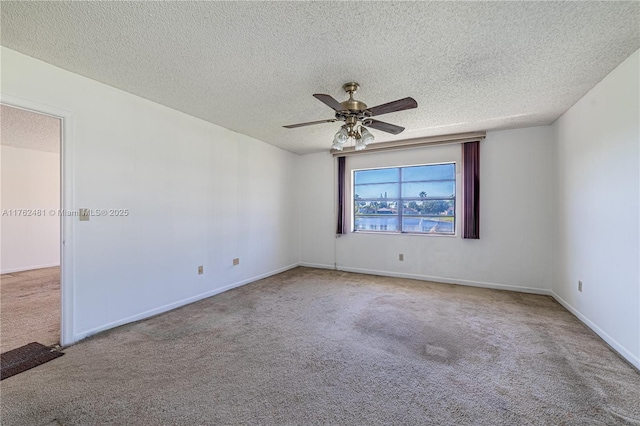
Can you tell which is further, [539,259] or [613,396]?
[539,259]

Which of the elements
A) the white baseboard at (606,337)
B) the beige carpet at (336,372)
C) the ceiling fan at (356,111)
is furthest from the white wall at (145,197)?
the white baseboard at (606,337)

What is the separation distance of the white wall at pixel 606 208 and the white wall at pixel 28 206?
8.99 m

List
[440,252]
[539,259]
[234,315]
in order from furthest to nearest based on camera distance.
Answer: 1. [440,252]
2. [539,259]
3. [234,315]

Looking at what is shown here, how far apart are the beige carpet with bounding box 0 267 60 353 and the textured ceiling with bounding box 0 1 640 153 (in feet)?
8.21

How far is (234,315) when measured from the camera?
3.11 m

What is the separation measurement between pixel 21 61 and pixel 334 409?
11.6 feet

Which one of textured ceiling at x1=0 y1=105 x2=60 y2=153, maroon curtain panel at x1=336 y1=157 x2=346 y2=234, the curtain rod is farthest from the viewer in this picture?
maroon curtain panel at x1=336 y1=157 x2=346 y2=234

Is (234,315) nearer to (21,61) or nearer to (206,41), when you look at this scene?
(206,41)

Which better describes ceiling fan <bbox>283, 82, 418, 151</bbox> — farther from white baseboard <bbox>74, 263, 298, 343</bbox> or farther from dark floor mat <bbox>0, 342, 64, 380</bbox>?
dark floor mat <bbox>0, 342, 64, 380</bbox>

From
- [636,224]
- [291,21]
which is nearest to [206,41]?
[291,21]

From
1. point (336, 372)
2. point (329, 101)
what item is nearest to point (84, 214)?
point (329, 101)

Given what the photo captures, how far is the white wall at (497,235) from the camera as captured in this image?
3.93m

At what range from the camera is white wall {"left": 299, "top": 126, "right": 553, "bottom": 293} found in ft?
12.9

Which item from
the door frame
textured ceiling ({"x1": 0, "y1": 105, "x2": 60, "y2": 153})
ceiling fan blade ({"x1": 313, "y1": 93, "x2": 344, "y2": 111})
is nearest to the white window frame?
ceiling fan blade ({"x1": 313, "y1": 93, "x2": 344, "y2": 111})
